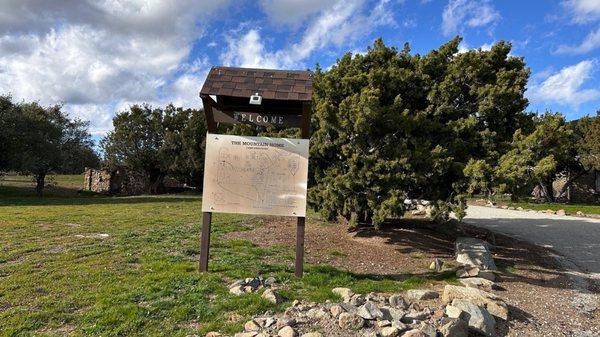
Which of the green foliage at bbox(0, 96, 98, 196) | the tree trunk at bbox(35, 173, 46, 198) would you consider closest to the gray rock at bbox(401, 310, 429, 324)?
the green foliage at bbox(0, 96, 98, 196)

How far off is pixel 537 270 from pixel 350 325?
6480 mm

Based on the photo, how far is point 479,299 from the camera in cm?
620

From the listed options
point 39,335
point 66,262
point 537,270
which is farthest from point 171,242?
point 537,270

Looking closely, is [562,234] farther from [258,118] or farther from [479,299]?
[258,118]

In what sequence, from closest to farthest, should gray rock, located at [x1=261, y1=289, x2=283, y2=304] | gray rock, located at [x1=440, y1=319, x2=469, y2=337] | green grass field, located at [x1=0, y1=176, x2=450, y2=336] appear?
1. gray rock, located at [x1=440, y1=319, x2=469, y2=337]
2. green grass field, located at [x1=0, y1=176, x2=450, y2=336]
3. gray rock, located at [x1=261, y1=289, x2=283, y2=304]

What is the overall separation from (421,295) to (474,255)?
3254mm

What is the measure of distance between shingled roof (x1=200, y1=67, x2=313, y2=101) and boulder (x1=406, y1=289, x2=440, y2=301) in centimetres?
367

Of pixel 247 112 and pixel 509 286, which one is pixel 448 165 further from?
pixel 247 112

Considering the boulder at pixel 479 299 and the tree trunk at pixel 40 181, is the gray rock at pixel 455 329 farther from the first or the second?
the tree trunk at pixel 40 181

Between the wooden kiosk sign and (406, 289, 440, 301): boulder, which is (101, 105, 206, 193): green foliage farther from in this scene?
(406, 289, 440, 301): boulder

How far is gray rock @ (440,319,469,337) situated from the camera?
496cm

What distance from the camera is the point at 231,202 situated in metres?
7.62

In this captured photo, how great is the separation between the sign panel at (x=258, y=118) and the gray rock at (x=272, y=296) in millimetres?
3163

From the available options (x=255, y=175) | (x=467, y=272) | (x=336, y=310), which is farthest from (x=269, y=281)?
(x=467, y=272)
